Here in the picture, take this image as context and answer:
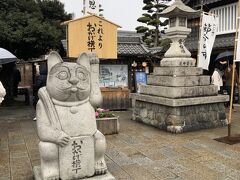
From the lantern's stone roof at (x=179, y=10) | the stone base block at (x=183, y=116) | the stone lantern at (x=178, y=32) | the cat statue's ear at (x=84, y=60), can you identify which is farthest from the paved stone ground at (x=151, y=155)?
the lantern's stone roof at (x=179, y=10)

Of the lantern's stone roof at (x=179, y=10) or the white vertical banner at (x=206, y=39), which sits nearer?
the lantern's stone roof at (x=179, y=10)

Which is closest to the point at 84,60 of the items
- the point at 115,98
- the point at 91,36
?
the point at 91,36

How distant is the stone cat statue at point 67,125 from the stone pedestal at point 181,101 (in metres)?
4.08

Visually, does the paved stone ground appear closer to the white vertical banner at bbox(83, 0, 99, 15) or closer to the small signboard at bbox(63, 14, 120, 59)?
the small signboard at bbox(63, 14, 120, 59)

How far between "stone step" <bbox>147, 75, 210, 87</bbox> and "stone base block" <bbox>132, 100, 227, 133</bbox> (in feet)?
2.27

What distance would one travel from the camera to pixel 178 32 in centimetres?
902

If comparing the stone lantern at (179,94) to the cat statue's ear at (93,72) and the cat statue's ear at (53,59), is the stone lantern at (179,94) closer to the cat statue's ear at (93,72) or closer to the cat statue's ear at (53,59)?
the cat statue's ear at (93,72)

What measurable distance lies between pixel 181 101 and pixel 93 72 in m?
4.02

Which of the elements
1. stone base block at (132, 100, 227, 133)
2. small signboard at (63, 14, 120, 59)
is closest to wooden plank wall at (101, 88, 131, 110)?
small signboard at (63, 14, 120, 59)

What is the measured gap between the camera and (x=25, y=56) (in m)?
15.3

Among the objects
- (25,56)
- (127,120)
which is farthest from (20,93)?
(127,120)

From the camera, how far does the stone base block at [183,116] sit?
8250 mm

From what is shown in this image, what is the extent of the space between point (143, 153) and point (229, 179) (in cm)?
200

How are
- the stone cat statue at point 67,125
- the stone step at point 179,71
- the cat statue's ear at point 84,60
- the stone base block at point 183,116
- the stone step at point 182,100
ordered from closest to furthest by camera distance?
1. the stone cat statue at point 67,125
2. the cat statue's ear at point 84,60
3. the stone step at point 182,100
4. the stone base block at point 183,116
5. the stone step at point 179,71
